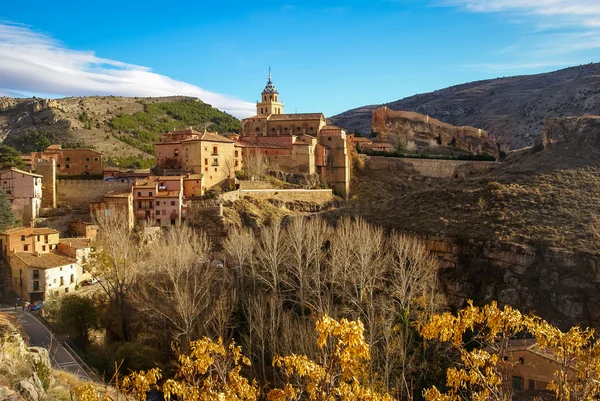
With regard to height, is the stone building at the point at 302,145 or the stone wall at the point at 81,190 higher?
the stone building at the point at 302,145

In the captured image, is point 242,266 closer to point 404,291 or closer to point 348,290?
point 348,290

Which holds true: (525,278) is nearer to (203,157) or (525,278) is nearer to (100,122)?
(203,157)

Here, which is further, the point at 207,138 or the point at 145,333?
the point at 207,138

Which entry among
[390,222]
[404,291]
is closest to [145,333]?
[404,291]

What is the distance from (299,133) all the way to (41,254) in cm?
3086

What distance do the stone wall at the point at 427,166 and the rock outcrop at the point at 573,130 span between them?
18.4m

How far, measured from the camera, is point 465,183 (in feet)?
120

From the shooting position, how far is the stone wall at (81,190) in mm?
43369

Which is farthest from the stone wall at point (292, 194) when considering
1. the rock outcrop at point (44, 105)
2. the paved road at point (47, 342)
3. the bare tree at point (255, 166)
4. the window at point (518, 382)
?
the rock outcrop at point (44, 105)

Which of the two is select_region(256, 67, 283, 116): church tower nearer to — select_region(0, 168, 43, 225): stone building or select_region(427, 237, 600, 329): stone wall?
select_region(0, 168, 43, 225): stone building

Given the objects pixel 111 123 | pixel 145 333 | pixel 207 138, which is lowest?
pixel 145 333

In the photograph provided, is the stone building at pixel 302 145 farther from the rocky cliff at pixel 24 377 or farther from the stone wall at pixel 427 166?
the rocky cliff at pixel 24 377

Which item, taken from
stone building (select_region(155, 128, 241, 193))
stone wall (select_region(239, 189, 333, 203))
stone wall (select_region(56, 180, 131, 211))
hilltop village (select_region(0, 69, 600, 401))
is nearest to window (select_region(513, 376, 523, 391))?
hilltop village (select_region(0, 69, 600, 401))

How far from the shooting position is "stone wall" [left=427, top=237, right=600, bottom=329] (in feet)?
75.6
